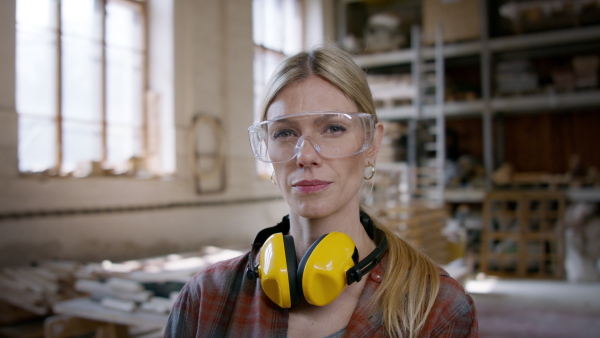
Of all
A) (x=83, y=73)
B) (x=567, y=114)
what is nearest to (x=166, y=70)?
(x=83, y=73)

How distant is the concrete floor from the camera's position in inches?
182

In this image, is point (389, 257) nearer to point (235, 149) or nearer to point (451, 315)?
point (451, 315)

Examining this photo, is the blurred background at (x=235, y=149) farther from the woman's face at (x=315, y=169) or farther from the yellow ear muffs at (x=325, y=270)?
the yellow ear muffs at (x=325, y=270)

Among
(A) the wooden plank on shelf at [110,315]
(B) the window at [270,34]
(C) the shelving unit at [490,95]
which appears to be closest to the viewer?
(A) the wooden plank on shelf at [110,315]

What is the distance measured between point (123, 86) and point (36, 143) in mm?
1432

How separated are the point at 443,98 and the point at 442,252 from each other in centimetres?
325

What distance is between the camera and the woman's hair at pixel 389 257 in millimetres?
1208

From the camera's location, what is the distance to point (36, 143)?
191 inches

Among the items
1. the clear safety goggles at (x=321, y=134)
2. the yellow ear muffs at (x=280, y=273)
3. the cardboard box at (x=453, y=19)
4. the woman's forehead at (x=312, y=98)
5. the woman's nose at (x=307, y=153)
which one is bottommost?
the yellow ear muffs at (x=280, y=273)

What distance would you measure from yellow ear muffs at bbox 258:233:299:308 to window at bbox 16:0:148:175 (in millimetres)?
4128

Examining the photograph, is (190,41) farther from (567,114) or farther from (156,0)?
(567,114)

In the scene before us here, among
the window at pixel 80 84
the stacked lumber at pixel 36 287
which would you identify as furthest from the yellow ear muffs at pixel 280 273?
the window at pixel 80 84

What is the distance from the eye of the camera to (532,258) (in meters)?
7.25

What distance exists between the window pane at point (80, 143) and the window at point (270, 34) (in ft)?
9.92
